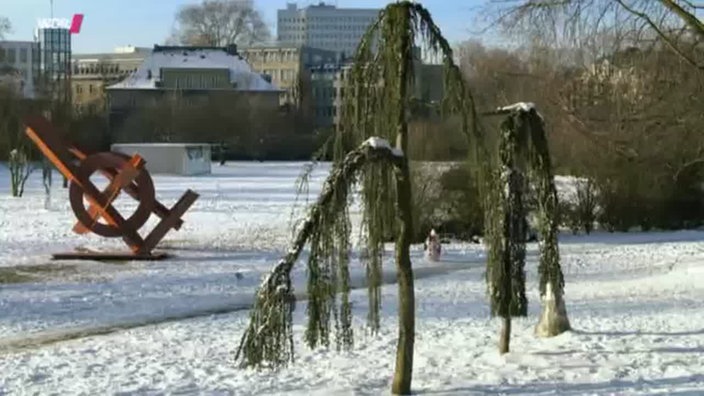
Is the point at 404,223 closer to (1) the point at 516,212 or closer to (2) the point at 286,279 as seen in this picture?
(2) the point at 286,279

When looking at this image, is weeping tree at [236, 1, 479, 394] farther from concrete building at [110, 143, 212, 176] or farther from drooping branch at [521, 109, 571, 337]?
concrete building at [110, 143, 212, 176]

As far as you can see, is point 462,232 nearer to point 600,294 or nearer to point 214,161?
point 600,294

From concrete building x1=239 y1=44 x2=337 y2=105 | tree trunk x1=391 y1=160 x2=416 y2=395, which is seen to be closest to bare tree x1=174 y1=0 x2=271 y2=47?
concrete building x1=239 y1=44 x2=337 y2=105

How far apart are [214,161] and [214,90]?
19.0 metres

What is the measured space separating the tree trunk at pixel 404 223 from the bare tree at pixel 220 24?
108732mm

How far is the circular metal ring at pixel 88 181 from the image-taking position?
2175cm

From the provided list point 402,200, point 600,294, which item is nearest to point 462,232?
point 600,294

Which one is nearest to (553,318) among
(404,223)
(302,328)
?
(302,328)

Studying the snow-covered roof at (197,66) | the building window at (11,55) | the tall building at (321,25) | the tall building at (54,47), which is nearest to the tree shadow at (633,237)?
the snow-covered roof at (197,66)

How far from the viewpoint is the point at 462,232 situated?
26984mm

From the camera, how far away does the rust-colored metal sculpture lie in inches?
847

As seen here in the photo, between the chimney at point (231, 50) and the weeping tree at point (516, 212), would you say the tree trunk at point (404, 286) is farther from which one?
the chimney at point (231, 50)

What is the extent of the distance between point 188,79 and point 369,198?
100127 mm

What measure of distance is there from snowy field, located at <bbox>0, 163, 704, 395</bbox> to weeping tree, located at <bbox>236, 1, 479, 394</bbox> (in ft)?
3.67
